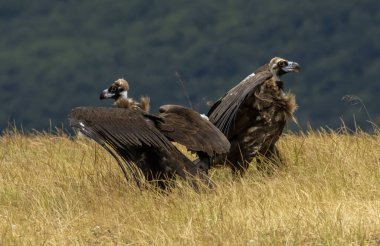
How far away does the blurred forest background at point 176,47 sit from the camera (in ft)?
366

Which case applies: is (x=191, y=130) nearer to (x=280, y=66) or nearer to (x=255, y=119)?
(x=255, y=119)

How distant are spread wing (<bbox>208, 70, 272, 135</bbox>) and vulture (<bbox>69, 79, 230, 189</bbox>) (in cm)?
50

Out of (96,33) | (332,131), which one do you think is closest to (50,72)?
(96,33)

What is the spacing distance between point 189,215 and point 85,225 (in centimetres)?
79

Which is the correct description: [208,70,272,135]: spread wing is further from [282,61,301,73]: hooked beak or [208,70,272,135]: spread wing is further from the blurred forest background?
the blurred forest background

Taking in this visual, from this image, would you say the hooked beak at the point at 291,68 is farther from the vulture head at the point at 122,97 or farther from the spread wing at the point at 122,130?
the spread wing at the point at 122,130

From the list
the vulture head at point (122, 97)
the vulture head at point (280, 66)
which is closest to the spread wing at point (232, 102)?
the vulture head at point (280, 66)

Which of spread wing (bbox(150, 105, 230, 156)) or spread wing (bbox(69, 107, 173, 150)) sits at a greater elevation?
spread wing (bbox(69, 107, 173, 150))

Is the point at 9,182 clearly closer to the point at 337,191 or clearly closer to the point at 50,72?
the point at 337,191

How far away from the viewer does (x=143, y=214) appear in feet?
33.8

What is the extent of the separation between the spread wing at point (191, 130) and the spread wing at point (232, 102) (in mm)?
455

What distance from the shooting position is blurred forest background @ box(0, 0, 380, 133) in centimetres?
11156

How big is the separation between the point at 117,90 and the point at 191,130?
1129 millimetres

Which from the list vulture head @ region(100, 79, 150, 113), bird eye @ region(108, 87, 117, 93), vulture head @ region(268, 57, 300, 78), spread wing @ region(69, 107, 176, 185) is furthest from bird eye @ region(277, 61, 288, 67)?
spread wing @ region(69, 107, 176, 185)
